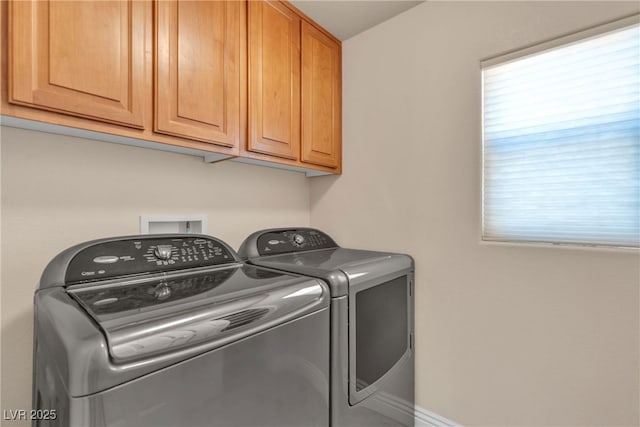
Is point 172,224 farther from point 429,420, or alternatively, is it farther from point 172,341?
point 429,420

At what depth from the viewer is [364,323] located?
4.07 ft

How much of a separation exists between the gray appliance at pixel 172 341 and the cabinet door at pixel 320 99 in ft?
2.91

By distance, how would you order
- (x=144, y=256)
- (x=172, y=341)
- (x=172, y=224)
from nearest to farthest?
1. (x=172, y=341)
2. (x=144, y=256)
3. (x=172, y=224)

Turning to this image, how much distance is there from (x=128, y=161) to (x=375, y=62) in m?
1.46

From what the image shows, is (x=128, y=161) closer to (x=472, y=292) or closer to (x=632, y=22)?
(x=472, y=292)

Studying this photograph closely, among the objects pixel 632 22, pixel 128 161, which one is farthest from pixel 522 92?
pixel 128 161

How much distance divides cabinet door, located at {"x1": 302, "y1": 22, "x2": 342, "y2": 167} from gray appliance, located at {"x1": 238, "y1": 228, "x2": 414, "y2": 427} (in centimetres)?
53

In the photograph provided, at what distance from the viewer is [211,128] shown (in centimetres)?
125

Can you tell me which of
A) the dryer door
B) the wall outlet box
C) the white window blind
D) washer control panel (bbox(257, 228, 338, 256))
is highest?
the white window blind

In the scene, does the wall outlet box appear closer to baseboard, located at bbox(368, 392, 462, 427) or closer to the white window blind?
baseboard, located at bbox(368, 392, 462, 427)

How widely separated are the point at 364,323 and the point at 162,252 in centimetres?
86

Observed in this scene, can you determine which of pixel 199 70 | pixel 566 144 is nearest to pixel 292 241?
pixel 199 70

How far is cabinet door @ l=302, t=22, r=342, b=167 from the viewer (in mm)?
1700

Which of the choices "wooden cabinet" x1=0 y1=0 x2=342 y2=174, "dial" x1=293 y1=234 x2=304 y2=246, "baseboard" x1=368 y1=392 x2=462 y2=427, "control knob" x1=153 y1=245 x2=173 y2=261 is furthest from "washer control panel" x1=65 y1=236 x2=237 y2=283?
"baseboard" x1=368 y1=392 x2=462 y2=427
